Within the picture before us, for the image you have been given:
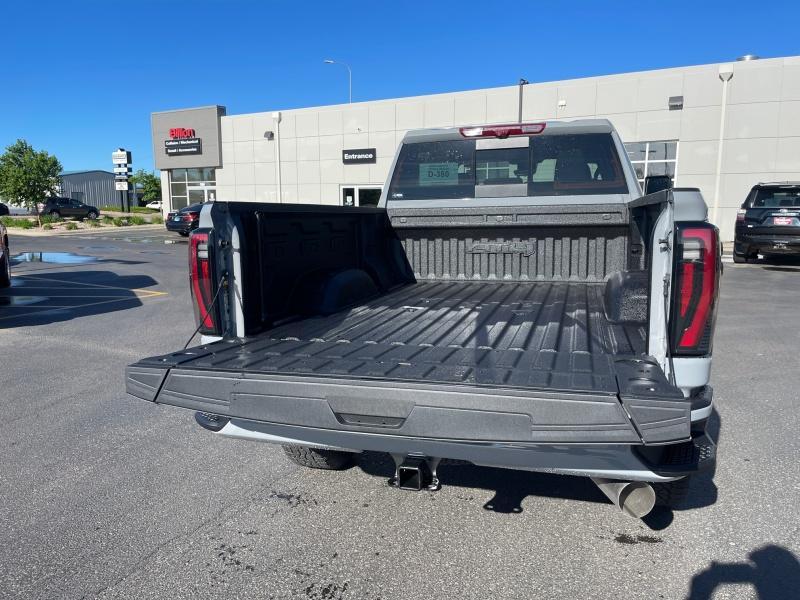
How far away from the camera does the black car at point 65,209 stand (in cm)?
4588

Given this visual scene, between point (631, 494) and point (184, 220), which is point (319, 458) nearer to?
point (631, 494)

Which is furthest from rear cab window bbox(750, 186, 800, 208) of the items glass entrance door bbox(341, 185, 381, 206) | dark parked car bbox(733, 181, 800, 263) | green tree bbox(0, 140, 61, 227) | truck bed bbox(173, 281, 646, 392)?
green tree bbox(0, 140, 61, 227)

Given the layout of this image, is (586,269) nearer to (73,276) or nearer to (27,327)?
(27,327)

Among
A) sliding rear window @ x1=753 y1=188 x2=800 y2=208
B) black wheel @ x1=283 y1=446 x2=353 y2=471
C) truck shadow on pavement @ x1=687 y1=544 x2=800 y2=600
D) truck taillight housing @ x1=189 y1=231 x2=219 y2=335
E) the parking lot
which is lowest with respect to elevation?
the parking lot

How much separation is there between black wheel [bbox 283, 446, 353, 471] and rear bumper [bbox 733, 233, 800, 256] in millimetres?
13762

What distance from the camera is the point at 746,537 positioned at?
305 cm

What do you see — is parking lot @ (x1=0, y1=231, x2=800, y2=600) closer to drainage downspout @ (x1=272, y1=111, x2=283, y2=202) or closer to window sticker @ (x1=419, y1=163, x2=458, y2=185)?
window sticker @ (x1=419, y1=163, x2=458, y2=185)

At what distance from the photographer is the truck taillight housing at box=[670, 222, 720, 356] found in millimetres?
2549

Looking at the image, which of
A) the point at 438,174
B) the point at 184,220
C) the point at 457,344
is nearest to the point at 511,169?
the point at 438,174

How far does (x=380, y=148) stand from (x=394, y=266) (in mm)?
23524

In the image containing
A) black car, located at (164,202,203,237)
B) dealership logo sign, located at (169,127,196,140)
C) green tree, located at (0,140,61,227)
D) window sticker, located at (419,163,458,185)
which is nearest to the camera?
window sticker, located at (419,163,458,185)

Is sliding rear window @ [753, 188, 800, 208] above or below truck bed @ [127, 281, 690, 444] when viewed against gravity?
above

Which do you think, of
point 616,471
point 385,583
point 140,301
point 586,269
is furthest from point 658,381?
point 140,301

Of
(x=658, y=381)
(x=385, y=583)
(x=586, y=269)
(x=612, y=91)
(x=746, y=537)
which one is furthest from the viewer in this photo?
(x=612, y=91)
